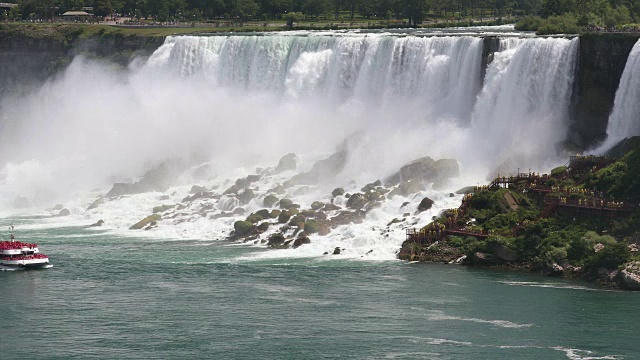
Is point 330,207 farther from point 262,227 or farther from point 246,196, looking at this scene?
point 246,196

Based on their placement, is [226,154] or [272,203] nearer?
[272,203]

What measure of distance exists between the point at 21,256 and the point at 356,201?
15.5m

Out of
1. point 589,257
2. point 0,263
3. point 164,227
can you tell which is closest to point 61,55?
point 164,227

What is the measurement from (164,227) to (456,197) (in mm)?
14060

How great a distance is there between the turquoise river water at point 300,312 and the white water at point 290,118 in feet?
18.2

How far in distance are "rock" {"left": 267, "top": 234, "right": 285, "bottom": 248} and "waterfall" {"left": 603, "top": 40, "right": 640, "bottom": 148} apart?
49.7 ft

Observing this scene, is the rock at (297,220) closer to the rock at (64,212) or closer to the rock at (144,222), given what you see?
the rock at (144,222)

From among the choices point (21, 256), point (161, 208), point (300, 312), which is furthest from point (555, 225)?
point (161, 208)

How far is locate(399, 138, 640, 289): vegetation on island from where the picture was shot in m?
51.4

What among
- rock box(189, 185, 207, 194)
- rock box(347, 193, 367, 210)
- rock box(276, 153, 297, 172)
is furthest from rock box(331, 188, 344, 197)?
rock box(189, 185, 207, 194)

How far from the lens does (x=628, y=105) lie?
61.4 m

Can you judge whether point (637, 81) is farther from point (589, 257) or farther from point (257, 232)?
point (257, 232)

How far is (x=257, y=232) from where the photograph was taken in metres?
61.0

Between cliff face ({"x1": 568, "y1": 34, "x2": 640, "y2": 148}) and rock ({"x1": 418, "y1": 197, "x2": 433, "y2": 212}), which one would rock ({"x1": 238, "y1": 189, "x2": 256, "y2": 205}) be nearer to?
rock ({"x1": 418, "y1": 197, "x2": 433, "y2": 212})
